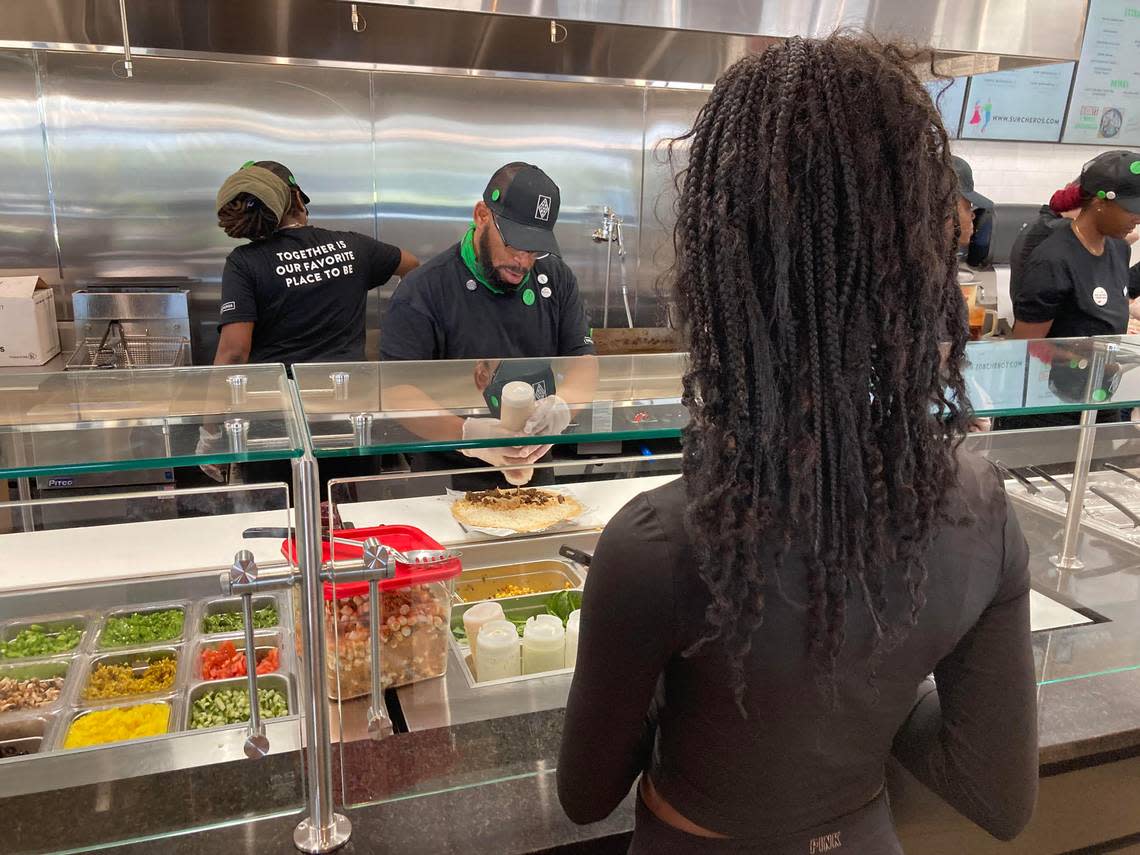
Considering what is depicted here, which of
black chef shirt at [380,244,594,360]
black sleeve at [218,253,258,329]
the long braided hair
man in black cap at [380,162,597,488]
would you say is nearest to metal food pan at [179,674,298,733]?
the long braided hair

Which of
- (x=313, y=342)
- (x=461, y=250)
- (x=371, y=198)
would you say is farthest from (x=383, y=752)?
(x=371, y=198)

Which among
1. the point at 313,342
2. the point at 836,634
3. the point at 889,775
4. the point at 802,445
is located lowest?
the point at 889,775

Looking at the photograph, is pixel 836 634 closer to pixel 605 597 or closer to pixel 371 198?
pixel 605 597

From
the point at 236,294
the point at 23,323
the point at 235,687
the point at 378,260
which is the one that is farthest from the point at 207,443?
the point at 23,323

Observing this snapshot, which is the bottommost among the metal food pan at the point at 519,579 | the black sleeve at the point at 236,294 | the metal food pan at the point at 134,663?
the metal food pan at the point at 134,663

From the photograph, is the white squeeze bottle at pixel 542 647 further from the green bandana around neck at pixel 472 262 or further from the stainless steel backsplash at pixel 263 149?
the stainless steel backsplash at pixel 263 149

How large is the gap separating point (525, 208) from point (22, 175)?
2.51m

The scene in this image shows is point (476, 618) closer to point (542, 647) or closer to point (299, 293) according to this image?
point (542, 647)

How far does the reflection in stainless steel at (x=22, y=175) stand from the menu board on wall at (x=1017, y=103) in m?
4.61

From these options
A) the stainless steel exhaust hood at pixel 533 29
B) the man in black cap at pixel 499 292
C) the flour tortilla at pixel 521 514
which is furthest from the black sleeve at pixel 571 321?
the flour tortilla at pixel 521 514

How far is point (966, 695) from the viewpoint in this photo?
3.01 ft

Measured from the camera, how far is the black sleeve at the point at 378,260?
326 centimetres

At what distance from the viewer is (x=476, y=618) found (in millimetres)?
1335

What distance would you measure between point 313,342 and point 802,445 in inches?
101
